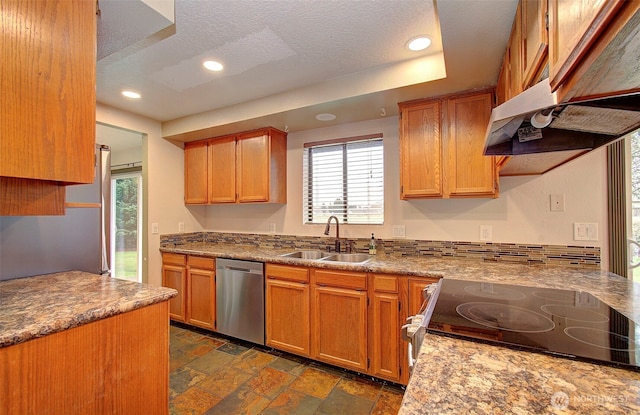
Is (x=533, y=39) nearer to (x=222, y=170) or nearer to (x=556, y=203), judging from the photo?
(x=556, y=203)

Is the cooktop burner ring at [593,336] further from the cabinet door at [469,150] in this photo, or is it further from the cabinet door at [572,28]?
the cabinet door at [469,150]

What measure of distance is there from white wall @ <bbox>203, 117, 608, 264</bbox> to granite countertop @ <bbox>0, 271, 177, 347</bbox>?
1.96 m

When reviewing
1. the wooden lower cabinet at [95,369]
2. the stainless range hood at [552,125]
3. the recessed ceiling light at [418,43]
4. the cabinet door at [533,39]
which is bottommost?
the wooden lower cabinet at [95,369]

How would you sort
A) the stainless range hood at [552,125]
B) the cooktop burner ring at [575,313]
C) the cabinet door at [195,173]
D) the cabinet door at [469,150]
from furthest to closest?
the cabinet door at [195,173], the cabinet door at [469,150], the cooktop burner ring at [575,313], the stainless range hood at [552,125]

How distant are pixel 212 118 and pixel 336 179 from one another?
4.88 feet

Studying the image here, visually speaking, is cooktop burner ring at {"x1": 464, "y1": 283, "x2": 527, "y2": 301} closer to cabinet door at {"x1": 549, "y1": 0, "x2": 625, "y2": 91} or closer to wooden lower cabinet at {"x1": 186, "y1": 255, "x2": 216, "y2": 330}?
cabinet door at {"x1": 549, "y1": 0, "x2": 625, "y2": 91}

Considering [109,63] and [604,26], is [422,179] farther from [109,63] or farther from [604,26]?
[109,63]

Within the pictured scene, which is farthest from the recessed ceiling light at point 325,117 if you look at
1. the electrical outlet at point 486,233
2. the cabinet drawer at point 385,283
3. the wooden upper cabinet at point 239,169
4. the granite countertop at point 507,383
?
the granite countertop at point 507,383

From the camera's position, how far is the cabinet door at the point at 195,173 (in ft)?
11.9

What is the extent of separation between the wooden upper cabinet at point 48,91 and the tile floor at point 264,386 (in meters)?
1.67

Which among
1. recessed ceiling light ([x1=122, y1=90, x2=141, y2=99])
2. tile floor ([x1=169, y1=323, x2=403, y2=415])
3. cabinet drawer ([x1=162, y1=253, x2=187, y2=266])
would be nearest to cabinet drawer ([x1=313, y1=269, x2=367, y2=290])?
tile floor ([x1=169, y1=323, x2=403, y2=415])

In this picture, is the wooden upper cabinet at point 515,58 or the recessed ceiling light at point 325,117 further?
the recessed ceiling light at point 325,117

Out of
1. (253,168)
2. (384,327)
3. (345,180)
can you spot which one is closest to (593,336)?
(384,327)

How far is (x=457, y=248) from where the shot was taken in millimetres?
2480
